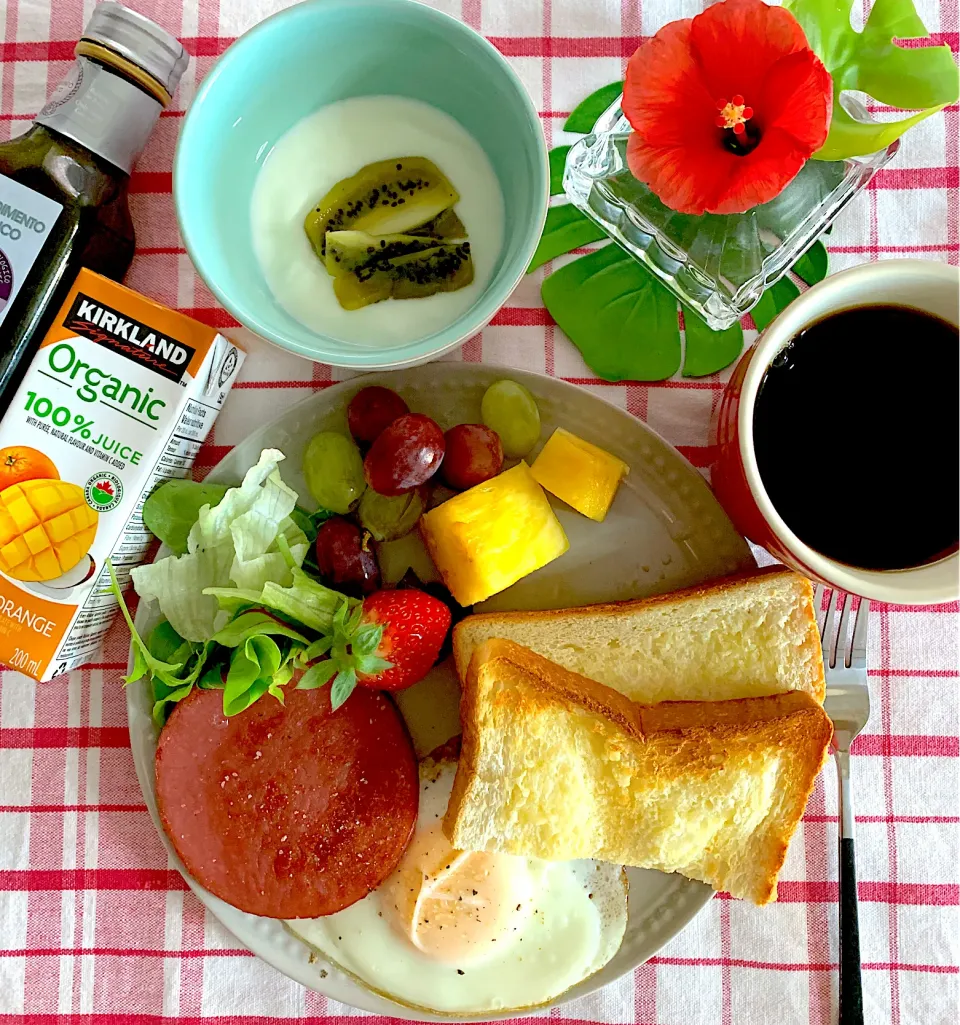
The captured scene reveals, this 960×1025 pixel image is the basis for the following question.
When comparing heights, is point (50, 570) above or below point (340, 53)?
below

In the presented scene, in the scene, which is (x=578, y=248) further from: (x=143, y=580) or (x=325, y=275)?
(x=143, y=580)

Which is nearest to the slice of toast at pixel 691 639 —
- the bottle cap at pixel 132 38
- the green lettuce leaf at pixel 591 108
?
the green lettuce leaf at pixel 591 108

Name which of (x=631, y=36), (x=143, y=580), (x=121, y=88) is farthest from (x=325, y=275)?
(x=631, y=36)

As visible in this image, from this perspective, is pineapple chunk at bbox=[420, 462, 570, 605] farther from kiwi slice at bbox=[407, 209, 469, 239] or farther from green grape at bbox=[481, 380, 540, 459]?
kiwi slice at bbox=[407, 209, 469, 239]

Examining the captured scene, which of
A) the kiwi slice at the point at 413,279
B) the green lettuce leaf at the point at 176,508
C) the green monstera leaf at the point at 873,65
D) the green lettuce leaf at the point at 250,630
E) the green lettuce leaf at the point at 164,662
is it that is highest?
the green monstera leaf at the point at 873,65

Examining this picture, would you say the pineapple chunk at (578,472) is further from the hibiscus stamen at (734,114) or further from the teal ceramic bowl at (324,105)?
the hibiscus stamen at (734,114)

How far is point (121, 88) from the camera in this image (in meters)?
1.10

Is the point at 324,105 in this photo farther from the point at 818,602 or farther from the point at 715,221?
the point at 818,602

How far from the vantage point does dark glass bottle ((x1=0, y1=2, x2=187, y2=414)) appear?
110cm

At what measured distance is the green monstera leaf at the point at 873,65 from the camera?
0.99m

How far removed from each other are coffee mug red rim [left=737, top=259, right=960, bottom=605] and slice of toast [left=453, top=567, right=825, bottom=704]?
0.60ft

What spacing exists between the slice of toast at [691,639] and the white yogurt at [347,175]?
416 mm

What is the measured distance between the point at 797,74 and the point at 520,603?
72 centimetres

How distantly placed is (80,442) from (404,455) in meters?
0.42
